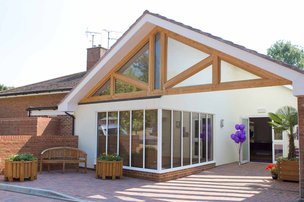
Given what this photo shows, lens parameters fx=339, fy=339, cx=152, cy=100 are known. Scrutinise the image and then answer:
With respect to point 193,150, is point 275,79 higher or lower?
higher

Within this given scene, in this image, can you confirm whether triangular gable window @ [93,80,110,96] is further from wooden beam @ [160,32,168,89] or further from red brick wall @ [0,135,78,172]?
wooden beam @ [160,32,168,89]

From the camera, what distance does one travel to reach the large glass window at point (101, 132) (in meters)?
14.0

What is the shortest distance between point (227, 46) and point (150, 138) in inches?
182

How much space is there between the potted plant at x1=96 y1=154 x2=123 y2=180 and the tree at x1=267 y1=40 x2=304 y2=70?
3783 centimetres

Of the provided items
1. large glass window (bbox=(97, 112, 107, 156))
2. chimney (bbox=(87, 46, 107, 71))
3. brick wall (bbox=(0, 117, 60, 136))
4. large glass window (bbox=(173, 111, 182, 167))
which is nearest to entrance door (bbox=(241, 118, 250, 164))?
large glass window (bbox=(173, 111, 182, 167))

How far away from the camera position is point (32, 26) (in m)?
14.6

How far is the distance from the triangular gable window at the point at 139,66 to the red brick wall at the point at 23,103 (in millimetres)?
5053

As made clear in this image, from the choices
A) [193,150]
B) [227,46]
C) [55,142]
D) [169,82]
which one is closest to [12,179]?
[55,142]

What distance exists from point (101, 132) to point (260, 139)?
1142cm

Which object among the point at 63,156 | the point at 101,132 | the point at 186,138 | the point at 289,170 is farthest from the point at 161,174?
the point at 289,170

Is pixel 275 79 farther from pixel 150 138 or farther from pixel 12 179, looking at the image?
pixel 12 179

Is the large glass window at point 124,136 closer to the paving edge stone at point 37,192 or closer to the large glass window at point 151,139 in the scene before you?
the large glass window at point 151,139

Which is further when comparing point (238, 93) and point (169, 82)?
point (238, 93)

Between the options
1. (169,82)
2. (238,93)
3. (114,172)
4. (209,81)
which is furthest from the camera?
(238,93)
